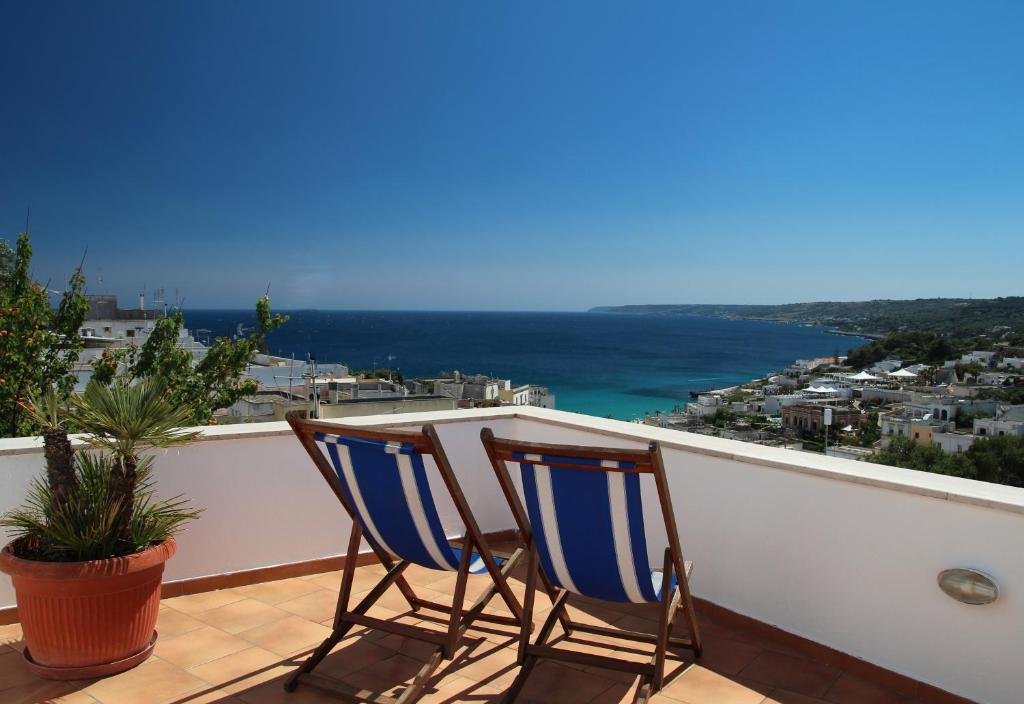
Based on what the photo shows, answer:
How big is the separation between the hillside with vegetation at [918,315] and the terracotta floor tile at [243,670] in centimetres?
3339

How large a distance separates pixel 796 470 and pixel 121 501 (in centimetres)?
242

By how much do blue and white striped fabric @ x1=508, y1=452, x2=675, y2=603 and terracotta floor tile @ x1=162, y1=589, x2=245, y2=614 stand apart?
1.64 m

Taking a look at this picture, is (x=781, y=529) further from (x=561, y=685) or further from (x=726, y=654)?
(x=561, y=685)

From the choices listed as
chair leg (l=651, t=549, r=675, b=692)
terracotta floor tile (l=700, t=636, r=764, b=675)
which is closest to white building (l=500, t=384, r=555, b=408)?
terracotta floor tile (l=700, t=636, r=764, b=675)

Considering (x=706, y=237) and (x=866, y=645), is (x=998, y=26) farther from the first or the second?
(x=706, y=237)

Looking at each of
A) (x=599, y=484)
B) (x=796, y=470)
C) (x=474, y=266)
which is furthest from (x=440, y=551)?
(x=474, y=266)

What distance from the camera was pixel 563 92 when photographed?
26234 mm

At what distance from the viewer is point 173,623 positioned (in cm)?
274

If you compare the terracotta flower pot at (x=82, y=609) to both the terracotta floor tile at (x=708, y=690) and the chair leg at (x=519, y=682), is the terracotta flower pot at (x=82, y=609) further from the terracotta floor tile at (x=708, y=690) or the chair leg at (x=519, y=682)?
the terracotta floor tile at (x=708, y=690)

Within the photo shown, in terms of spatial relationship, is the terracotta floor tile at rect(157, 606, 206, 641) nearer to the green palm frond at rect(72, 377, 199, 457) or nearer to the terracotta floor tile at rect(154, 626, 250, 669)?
the terracotta floor tile at rect(154, 626, 250, 669)

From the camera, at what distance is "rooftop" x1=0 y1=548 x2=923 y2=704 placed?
2211 millimetres

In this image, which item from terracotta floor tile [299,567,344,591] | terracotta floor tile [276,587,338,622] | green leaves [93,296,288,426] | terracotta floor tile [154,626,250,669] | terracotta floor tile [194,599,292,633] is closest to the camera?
terracotta floor tile [154,626,250,669]

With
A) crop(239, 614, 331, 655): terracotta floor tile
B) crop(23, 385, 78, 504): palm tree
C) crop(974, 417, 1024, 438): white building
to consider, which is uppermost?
crop(23, 385, 78, 504): palm tree

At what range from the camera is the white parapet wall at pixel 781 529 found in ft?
7.09
